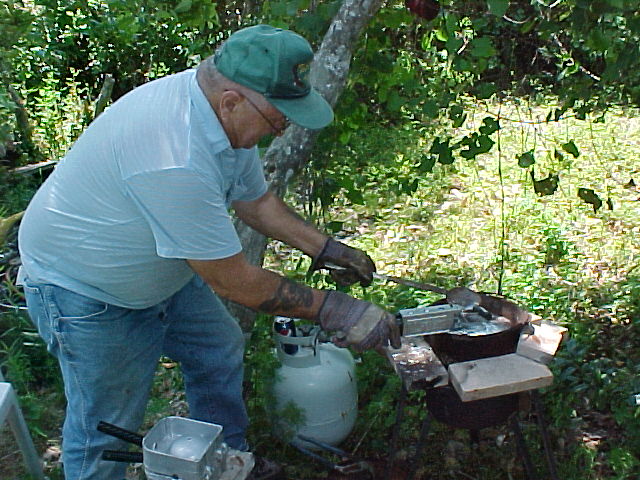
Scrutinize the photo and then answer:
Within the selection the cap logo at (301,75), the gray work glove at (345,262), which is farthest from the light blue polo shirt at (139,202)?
the gray work glove at (345,262)

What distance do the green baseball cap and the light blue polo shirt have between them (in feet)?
0.51

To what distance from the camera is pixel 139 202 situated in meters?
2.17

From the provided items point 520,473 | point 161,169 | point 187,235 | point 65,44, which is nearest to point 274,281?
point 187,235

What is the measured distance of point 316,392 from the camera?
3.23 metres

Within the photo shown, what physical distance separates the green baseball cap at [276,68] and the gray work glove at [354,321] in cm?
Answer: 64

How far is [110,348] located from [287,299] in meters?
0.62

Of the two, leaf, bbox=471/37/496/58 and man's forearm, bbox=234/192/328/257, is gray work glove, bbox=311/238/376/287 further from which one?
leaf, bbox=471/37/496/58

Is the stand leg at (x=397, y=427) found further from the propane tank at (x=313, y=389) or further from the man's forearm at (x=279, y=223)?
the man's forearm at (x=279, y=223)

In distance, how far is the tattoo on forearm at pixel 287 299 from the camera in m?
2.44

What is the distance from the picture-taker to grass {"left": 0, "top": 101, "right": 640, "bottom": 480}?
3395 millimetres

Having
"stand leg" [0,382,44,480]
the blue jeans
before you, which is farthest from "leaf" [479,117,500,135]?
"stand leg" [0,382,44,480]

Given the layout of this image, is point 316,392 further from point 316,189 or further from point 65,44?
point 65,44

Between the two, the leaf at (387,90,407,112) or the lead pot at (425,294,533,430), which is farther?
the leaf at (387,90,407,112)

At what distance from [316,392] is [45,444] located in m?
1.39
